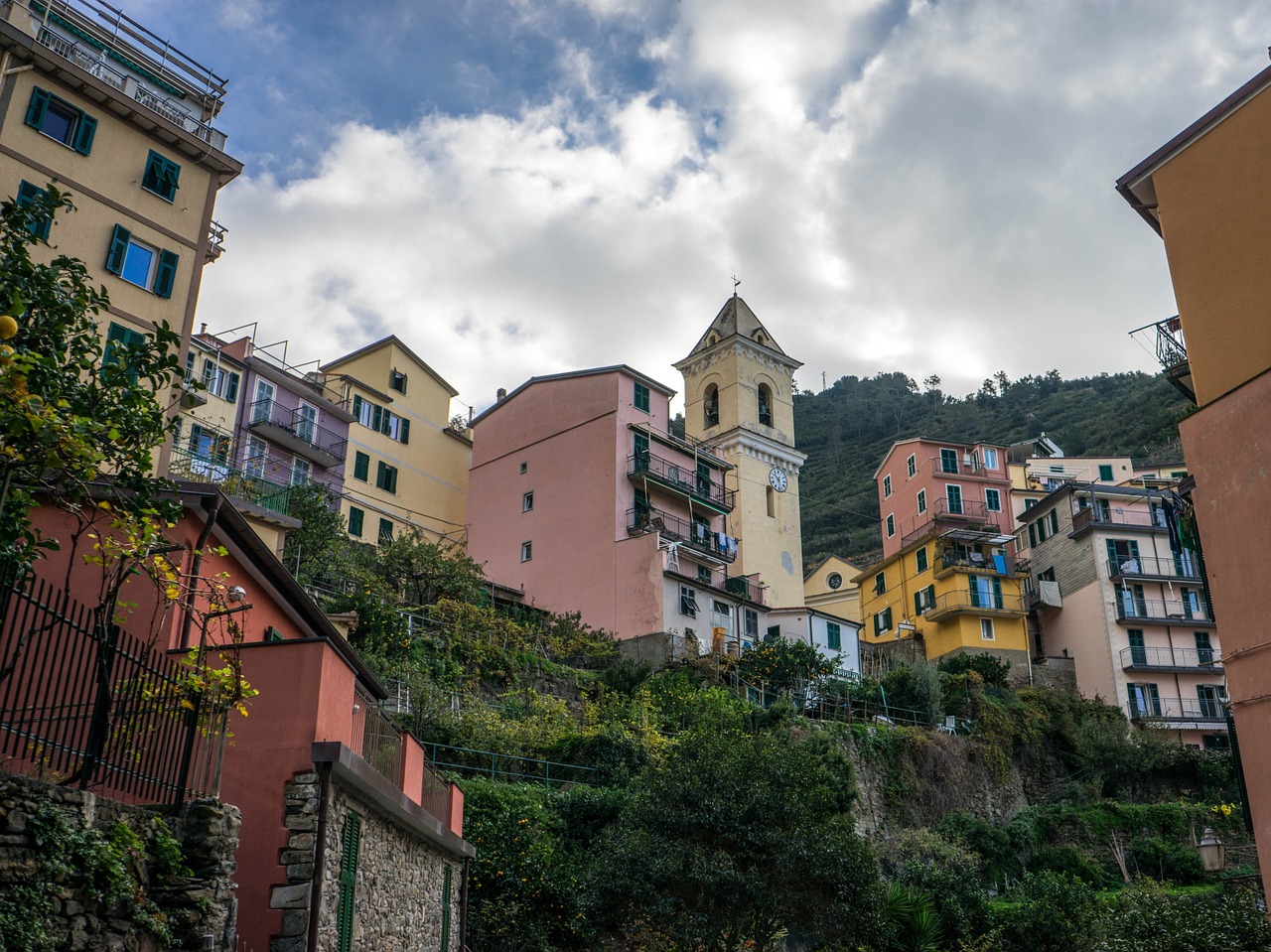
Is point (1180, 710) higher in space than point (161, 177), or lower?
lower

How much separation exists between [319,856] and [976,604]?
153ft

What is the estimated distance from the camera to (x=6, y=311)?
10.4 meters

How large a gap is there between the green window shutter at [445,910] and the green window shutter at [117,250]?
1545 cm

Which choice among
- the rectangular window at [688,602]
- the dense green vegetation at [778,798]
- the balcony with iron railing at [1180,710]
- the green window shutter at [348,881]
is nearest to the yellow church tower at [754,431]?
the rectangular window at [688,602]

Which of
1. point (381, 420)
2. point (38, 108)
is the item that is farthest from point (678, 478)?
point (38, 108)

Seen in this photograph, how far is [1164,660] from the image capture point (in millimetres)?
51438

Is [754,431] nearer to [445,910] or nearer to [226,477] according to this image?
[226,477]

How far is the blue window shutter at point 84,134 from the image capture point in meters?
26.1

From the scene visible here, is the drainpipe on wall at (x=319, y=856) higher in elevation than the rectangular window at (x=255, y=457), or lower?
lower

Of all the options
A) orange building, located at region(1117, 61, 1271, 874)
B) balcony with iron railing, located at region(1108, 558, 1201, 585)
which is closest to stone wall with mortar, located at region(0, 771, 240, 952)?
orange building, located at region(1117, 61, 1271, 874)

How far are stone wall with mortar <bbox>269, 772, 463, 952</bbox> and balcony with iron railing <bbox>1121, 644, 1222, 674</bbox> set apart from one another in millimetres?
40783

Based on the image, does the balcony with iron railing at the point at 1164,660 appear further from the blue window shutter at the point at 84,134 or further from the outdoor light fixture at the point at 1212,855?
the blue window shutter at the point at 84,134

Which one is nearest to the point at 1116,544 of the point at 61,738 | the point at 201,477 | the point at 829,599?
the point at 829,599

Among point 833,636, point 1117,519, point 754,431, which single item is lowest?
point 833,636
